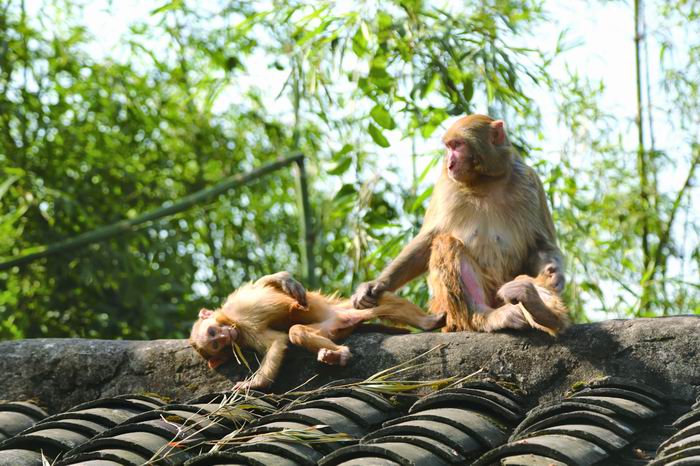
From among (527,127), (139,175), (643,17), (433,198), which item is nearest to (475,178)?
(433,198)

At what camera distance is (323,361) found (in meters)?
5.17

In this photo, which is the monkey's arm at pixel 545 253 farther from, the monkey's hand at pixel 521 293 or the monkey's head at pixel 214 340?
the monkey's head at pixel 214 340

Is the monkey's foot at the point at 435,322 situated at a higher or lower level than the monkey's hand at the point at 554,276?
lower

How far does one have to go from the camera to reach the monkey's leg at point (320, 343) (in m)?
5.16

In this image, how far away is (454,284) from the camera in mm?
5492

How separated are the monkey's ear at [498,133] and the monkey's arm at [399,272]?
23.9 inches

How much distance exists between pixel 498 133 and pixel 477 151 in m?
0.19

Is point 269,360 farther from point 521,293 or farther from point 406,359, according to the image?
point 521,293

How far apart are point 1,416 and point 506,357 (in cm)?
245

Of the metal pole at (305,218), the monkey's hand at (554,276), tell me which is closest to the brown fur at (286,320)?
the monkey's hand at (554,276)

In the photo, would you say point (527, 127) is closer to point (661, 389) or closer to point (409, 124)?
point (409, 124)

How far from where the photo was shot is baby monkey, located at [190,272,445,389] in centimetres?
532

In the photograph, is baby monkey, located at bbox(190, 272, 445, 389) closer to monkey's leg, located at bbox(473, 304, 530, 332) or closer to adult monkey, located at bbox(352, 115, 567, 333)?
adult monkey, located at bbox(352, 115, 567, 333)

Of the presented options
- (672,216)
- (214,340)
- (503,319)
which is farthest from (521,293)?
(672,216)
